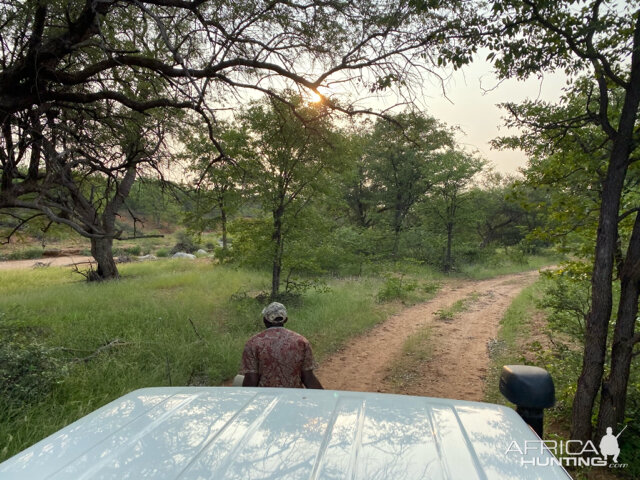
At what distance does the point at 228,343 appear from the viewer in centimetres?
686

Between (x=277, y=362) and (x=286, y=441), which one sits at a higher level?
(x=286, y=441)

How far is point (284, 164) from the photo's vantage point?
972 cm

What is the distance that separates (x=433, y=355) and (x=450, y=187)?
632 inches

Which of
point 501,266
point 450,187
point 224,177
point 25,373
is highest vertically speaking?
point 450,187

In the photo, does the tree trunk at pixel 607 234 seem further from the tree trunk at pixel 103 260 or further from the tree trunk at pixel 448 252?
the tree trunk at pixel 448 252

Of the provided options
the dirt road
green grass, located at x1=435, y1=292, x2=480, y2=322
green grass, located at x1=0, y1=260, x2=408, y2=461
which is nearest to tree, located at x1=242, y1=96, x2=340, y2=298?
green grass, located at x1=0, y1=260, x2=408, y2=461

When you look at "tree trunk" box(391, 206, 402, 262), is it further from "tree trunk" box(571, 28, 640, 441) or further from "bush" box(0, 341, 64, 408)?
"bush" box(0, 341, 64, 408)

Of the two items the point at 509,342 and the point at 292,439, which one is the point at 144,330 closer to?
the point at 292,439

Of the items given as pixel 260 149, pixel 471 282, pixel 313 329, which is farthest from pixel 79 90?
pixel 471 282

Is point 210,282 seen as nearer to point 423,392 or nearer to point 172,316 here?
point 172,316

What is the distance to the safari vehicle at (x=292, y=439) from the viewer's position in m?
1.21

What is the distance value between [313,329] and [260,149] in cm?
470

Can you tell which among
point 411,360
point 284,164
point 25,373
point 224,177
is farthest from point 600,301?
point 284,164

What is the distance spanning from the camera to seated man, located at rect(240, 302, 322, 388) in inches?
125
